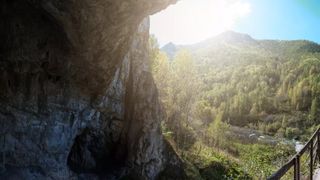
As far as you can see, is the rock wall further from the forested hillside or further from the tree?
the tree

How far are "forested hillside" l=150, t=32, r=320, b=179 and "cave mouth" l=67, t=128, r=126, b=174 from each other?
8519 mm

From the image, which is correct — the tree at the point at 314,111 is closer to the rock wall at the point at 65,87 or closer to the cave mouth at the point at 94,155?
the cave mouth at the point at 94,155

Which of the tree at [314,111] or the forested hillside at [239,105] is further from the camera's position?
the tree at [314,111]

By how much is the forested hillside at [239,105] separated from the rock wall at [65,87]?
377 inches

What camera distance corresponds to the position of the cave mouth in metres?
17.4

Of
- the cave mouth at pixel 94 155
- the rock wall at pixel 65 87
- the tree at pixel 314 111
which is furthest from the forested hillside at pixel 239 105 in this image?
the rock wall at pixel 65 87

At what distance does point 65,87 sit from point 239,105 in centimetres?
13637

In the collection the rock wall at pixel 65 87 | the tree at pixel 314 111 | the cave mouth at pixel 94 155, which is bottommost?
the tree at pixel 314 111

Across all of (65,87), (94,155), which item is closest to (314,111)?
(94,155)

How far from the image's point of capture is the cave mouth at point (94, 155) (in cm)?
1741

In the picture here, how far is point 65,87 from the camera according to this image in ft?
50.3

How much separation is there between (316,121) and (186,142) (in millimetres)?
111957

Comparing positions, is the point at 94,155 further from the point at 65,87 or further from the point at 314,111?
the point at 314,111

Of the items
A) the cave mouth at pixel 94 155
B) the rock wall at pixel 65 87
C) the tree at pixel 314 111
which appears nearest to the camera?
the rock wall at pixel 65 87
